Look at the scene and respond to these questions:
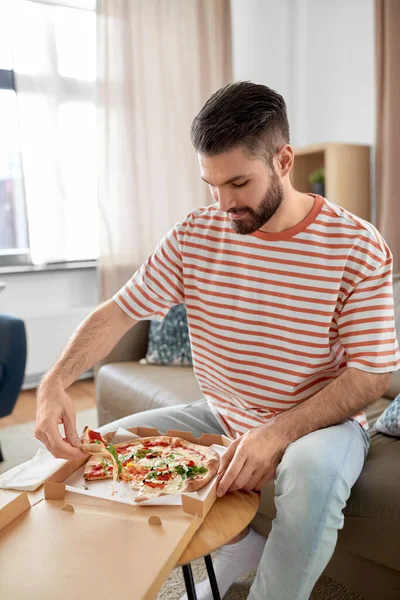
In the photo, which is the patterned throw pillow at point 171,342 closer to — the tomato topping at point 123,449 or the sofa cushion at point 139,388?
the sofa cushion at point 139,388

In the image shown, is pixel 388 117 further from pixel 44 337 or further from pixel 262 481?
pixel 262 481

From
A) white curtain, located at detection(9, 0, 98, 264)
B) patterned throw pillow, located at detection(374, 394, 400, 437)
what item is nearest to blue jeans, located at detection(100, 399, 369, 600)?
patterned throw pillow, located at detection(374, 394, 400, 437)

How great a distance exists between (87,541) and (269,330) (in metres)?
0.60

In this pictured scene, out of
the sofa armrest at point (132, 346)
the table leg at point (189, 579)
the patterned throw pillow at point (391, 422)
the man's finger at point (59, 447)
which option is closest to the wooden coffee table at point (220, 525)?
the table leg at point (189, 579)

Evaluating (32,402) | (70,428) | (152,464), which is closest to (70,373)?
(70,428)

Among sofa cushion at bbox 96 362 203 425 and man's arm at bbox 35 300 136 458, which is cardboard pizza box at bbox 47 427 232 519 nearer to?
man's arm at bbox 35 300 136 458

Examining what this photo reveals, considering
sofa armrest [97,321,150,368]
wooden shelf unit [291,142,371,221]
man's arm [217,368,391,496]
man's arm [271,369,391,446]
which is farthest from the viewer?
wooden shelf unit [291,142,371,221]

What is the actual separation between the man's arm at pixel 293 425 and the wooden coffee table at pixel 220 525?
2cm

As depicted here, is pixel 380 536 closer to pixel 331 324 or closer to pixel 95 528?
pixel 331 324

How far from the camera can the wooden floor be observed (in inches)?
119

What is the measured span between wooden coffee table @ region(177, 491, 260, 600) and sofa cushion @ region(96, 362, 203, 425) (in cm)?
95

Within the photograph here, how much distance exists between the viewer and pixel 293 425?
1.13 metres

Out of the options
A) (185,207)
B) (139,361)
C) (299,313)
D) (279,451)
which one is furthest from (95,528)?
(185,207)

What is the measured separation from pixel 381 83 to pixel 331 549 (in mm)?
2777
